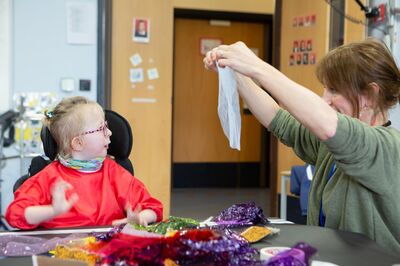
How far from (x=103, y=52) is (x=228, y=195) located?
9.95 ft

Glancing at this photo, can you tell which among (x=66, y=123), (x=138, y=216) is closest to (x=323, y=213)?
(x=138, y=216)

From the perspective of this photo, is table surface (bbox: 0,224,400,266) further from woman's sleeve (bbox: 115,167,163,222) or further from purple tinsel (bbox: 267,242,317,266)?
woman's sleeve (bbox: 115,167,163,222)

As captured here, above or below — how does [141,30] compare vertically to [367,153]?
above

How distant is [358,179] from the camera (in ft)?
4.57

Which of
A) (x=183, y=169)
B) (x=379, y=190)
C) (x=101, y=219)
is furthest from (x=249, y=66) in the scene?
(x=183, y=169)

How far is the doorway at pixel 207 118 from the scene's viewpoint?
7.42 metres

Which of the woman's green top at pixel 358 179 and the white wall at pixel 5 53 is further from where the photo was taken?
the white wall at pixel 5 53

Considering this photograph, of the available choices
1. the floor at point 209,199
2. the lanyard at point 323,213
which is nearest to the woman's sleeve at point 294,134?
the lanyard at point 323,213

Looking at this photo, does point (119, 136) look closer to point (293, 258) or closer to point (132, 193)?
point (132, 193)

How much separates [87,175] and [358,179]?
979 mm

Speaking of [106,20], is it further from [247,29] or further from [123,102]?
[247,29]

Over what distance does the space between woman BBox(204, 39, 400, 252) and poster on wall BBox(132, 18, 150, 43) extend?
10.4 feet

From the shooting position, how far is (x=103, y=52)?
4652 mm

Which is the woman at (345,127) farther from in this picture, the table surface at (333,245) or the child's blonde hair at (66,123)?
the child's blonde hair at (66,123)
